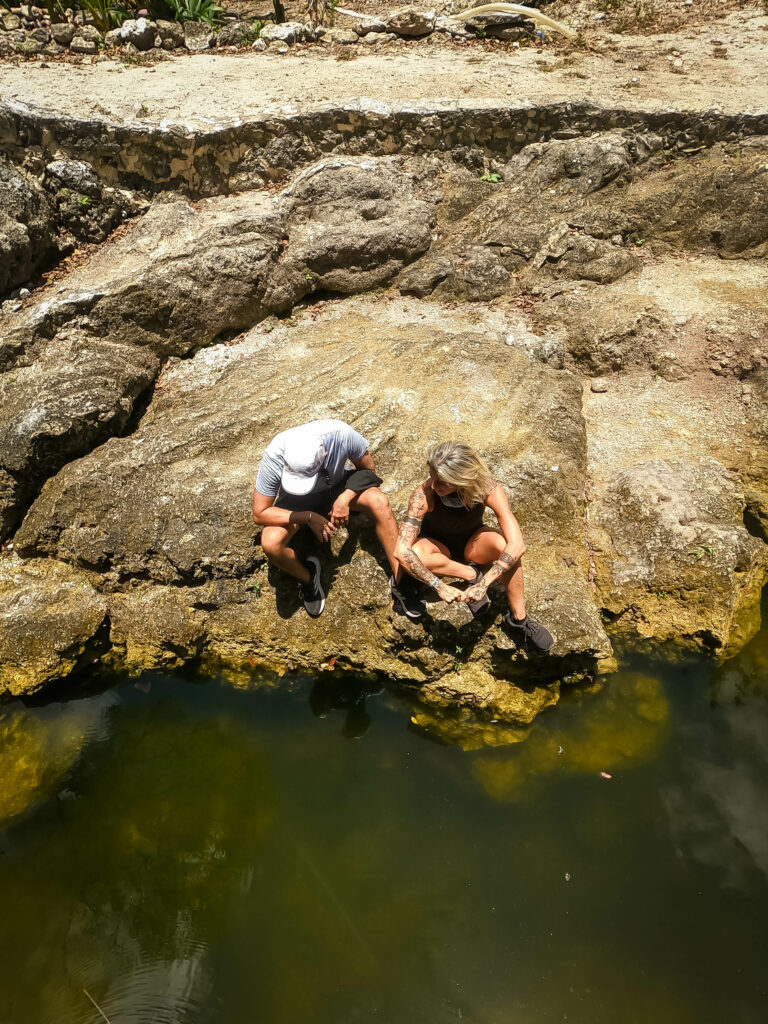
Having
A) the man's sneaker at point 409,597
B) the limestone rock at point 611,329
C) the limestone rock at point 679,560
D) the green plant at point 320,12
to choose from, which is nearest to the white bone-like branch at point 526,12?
the green plant at point 320,12

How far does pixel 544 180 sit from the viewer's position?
7746 millimetres

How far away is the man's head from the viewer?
4.02 m

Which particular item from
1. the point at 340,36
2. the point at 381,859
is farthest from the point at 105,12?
the point at 381,859

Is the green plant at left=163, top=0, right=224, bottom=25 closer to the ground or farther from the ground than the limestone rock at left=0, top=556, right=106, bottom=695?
farther from the ground

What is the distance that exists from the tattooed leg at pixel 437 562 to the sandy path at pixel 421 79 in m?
6.99

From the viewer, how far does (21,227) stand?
265 inches

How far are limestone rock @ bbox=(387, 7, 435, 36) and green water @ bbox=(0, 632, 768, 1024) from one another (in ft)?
35.7

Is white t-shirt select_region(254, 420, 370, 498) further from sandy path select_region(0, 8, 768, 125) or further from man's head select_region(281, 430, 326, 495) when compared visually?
sandy path select_region(0, 8, 768, 125)

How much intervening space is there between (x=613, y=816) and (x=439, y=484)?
2728 mm

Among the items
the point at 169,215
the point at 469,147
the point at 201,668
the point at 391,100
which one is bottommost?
the point at 201,668

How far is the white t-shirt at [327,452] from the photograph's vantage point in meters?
4.18

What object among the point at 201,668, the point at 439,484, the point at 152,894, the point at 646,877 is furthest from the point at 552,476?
the point at 152,894

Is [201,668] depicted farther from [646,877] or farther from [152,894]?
[646,877]

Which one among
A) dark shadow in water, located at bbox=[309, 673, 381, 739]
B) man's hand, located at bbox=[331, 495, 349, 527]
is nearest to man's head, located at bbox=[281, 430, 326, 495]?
man's hand, located at bbox=[331, 495, 349, 527]
